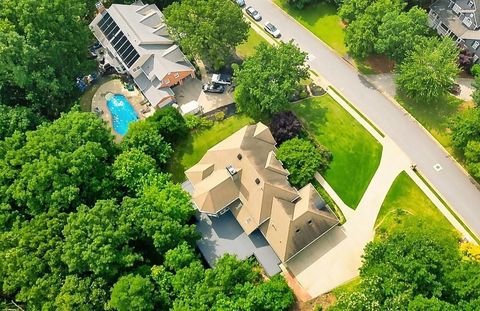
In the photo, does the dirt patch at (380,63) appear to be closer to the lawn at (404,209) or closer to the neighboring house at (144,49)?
the lawn at (404,209)

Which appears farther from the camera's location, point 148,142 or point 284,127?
point 284,127

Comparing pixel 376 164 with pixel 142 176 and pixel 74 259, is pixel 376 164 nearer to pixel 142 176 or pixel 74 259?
pixel 142 176

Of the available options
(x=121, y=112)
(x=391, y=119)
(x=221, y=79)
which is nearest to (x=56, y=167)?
(x=121, y=112)

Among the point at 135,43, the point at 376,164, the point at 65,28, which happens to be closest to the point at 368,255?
the point at 376,164

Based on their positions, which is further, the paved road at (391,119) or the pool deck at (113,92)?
the pool deck at (113,92)

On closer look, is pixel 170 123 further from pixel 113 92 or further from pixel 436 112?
pixel 436 112

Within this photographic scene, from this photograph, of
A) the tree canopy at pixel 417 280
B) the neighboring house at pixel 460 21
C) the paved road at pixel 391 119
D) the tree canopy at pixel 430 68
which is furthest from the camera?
the neighboring house at pixel 460 21

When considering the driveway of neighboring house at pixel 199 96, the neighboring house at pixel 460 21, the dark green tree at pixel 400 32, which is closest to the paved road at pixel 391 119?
the dark green tree at pixel 400 32

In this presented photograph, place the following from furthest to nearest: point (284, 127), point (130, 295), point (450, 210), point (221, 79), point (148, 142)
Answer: point (221, 79) < point (284, 127) < point (148, 142) < point (450, 210) < point (130, 295)
